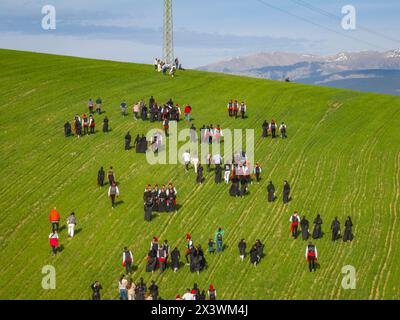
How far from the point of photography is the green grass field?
35.4 m

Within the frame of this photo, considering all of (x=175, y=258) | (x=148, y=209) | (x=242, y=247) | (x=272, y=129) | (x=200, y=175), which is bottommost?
(x=175, y=258)

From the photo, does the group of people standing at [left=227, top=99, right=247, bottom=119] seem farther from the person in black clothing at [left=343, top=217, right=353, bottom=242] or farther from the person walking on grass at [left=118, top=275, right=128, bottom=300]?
the person walking on grass at [left=118, top=275, right=128, bottom=300]

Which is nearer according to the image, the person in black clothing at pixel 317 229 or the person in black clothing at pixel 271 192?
the person in black clothing at pixel 317 229

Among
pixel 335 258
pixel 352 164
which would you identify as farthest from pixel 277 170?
pixel 335 258

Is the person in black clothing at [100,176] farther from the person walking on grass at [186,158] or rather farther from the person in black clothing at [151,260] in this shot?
the person in black clothing at [151,260]

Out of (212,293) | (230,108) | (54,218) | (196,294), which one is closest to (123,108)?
(230,108)

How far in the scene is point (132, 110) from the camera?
205 feet

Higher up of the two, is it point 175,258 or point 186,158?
point 186,158

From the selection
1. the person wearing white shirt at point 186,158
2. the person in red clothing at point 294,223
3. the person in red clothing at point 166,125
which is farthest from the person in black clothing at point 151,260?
the person in red clothing at point 166,125

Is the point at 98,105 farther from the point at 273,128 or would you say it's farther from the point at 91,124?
Result: the point at 273,128

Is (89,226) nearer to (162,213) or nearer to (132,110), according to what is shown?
(162,213)

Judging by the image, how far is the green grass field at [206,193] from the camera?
35.4 metres

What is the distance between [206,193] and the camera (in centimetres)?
4541

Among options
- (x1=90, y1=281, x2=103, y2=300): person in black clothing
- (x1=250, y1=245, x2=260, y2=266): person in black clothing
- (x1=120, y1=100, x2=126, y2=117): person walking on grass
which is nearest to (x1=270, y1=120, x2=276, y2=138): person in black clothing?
(x1=120, y1=100, x2=126, y2=117): person walking on grass
